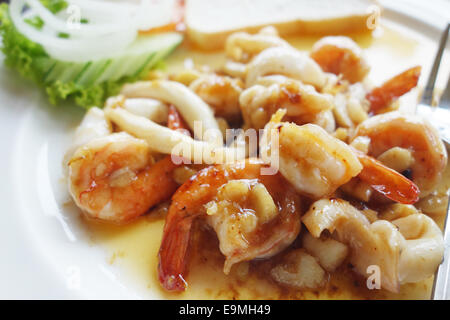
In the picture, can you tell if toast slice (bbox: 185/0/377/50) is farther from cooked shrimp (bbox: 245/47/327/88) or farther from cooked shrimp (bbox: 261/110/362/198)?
cooked shrimp (bbox: 261/110/362/198)

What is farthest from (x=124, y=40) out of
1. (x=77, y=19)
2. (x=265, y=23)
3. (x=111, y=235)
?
(x=111, y=235)

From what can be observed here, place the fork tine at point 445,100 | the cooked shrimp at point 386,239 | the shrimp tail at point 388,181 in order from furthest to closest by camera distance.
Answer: the fork tine at point 445,100
the shrimp tail at point 388,181
the cooked shrimp at point 386,239

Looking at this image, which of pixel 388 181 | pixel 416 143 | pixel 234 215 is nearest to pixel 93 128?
pixel 234 215

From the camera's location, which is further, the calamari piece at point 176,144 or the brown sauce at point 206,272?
the calamari piece at point 176,144

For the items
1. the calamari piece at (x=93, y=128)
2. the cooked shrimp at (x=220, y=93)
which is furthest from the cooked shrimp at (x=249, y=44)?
the calamari piece at (x=93, y=128)

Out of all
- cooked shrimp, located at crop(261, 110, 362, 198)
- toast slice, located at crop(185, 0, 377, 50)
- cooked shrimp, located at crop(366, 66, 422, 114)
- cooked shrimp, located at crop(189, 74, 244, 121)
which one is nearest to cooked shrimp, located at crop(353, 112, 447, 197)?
cooked shrimp, located at crop(261, 110, 362, 198)

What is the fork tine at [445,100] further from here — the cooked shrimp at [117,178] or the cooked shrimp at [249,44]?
the cooked shrimp at [117,178]
